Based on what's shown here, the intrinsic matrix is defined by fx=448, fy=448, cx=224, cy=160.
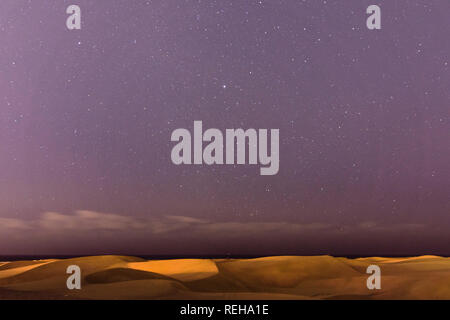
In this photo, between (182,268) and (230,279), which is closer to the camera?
(230,279)

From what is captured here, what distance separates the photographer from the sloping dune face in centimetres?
981

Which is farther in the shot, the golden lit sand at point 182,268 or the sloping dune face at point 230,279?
the golden lit sand at point 182,268

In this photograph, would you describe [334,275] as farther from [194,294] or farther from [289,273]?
[194,294]

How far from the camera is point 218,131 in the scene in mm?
9688

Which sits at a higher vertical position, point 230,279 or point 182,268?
point 182,268

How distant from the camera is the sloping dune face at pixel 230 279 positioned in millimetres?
9812

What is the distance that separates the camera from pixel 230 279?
40.8 ft

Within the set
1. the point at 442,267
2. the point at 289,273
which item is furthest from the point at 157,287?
the point at 442,267
